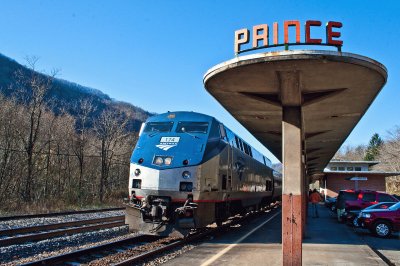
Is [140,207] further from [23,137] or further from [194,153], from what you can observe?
[23,137]

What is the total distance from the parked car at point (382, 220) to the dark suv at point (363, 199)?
4.64 meters

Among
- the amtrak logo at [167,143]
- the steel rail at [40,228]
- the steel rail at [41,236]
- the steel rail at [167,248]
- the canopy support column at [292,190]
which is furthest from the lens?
the steel rail at [40,228]

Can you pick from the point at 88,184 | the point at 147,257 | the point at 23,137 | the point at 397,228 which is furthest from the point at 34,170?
the point at 397,228

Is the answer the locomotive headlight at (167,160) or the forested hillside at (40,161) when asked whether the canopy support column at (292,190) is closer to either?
the locomotive headlight at (167,160)

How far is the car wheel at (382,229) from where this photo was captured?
15.7 metres

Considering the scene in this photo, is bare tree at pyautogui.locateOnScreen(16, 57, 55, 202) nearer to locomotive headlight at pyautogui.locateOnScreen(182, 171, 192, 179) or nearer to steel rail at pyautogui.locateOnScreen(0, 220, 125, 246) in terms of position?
steel rail at pyautogui.locateOnScreen(0, 220, 125, 246)

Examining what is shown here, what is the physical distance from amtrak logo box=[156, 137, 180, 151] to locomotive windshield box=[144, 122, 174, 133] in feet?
1.85

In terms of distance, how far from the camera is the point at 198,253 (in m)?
10.1

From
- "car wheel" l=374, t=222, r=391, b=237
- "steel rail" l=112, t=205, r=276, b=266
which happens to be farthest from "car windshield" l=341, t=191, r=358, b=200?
"steel rail" l=112, t=205, r=276, b=266

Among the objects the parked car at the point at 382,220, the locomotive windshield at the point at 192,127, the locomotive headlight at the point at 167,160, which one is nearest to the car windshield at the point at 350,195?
the parked car at the point at 382,220

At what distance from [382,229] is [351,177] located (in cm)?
2984

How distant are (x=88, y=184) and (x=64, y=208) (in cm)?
1014

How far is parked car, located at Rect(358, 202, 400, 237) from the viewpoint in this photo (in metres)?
15.6

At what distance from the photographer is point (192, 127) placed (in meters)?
12.7
